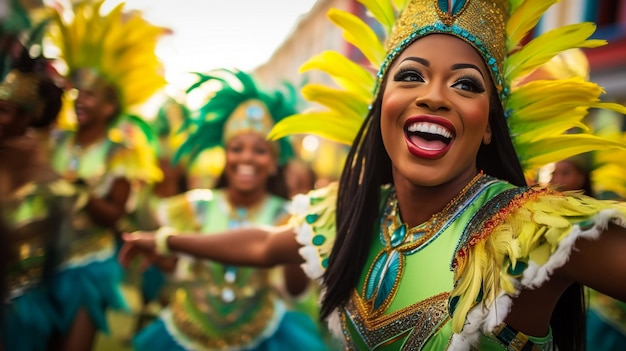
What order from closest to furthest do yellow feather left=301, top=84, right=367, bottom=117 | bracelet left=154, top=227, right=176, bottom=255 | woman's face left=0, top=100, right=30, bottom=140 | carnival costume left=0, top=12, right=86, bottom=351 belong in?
yellow feather left=301, top=84, right=367, bottom=117
bracelet left=154, top=227, right=176, bottom=255
woman's face left=0, top=100, right=30, bottom=140
carnival costume left=0, top=12, right=86, bottom=351

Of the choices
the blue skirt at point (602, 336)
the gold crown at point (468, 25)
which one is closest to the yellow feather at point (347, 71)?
the gold crown at point (468, 25)

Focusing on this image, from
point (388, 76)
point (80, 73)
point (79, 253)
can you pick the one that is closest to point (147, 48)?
point (80, 73)

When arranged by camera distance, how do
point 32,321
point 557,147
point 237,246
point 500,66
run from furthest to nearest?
point 32,321 → point 237,246 → point 557,147 → point 500,66

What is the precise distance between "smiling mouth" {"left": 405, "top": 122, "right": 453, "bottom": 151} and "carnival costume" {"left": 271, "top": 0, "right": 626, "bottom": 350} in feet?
0.61

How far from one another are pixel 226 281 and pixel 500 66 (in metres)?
2.48

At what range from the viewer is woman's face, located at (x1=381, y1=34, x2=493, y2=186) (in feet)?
5.53

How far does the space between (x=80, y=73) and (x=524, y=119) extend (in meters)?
3.17

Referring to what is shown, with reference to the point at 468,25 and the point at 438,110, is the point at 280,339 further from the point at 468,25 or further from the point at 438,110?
the point at 468,25

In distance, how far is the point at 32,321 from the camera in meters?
3.38

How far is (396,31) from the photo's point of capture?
1.90 metres

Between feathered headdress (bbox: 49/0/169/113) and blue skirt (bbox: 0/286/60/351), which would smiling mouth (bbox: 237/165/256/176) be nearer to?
feathered headdress (bbox: 49/0/169/113)

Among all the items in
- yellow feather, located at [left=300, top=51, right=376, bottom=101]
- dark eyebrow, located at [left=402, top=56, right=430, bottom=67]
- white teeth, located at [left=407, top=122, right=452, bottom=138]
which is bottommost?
white teeth, located at [left=407, top=122, right=452, bottom=138]

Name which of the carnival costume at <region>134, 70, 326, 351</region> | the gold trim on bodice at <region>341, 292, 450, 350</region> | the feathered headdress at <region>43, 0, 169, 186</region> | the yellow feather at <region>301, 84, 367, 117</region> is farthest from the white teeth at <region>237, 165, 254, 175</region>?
the gold trim on bodice at <region>341, 292, 450, 350</region>

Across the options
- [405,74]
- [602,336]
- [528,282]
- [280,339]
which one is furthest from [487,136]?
[280,339]
